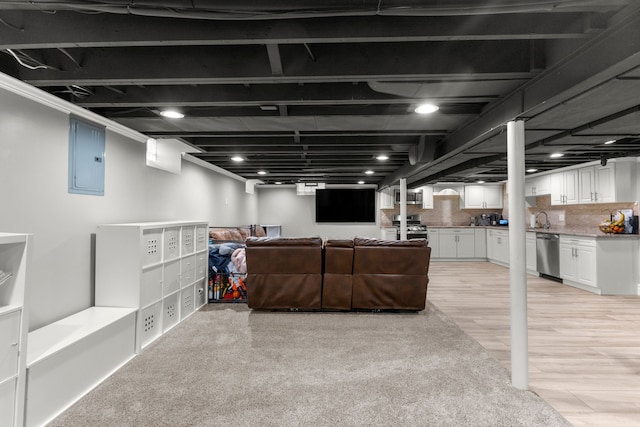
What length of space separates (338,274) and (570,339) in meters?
2.54

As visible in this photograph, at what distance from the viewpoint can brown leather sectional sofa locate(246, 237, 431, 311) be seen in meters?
4.17

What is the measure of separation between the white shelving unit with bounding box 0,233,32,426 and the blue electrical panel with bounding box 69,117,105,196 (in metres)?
1.14

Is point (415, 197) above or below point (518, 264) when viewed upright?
above

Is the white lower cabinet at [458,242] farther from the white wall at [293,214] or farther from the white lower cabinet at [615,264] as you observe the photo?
the white lower cabinet at [615,264]

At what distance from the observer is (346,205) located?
1004 cm

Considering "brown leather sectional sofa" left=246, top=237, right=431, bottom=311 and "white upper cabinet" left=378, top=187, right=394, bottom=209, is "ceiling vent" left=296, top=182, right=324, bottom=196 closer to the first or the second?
"white upper cabinet" left=378, top=187, right=394, bottom=209

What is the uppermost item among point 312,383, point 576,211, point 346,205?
point 346,205

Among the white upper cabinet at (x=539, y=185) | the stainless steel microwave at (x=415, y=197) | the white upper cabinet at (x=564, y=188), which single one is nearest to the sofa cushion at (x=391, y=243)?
the white upper cabinet at (x=564, y=188)

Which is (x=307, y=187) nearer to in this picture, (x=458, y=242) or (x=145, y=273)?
(x=458, y=242)

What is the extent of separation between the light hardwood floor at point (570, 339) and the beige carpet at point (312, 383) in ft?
0.84

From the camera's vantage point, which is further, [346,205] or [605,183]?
[346,205]

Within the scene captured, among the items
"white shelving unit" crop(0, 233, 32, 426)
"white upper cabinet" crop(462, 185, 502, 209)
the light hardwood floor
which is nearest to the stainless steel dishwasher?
the light hardwood floor

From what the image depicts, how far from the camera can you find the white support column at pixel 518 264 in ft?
7.81

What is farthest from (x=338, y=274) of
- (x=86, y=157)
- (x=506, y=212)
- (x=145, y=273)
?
(x=506, y=212)
